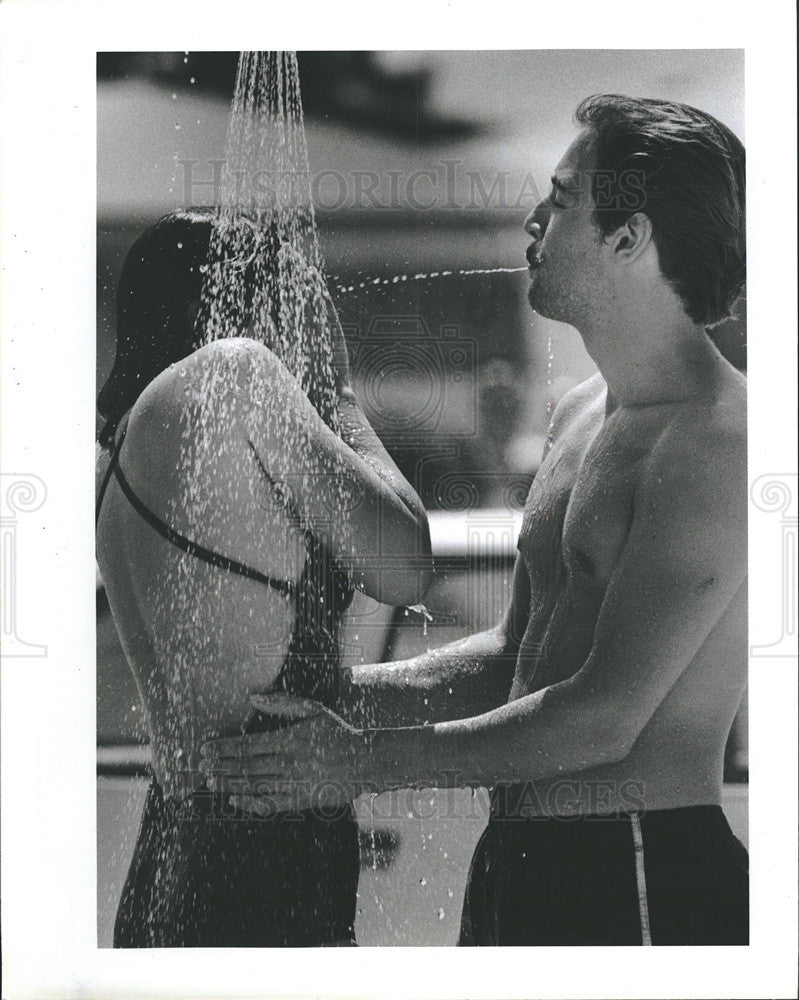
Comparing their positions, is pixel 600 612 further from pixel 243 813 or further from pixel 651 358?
pixel 243 813

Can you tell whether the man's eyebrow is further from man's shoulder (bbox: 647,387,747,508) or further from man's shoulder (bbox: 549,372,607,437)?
man's shoulder (bbox: 647,387,747,508)

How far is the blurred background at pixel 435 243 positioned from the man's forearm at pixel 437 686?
4cm

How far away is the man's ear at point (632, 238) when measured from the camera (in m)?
2.50

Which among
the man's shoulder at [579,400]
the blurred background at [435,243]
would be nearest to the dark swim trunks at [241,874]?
the blurred background at [435,243]

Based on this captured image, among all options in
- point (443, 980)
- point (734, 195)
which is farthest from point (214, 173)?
point (443, 980)

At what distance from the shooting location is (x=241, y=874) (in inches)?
101

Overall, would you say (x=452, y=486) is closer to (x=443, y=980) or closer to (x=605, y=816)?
(x=605, y=816)

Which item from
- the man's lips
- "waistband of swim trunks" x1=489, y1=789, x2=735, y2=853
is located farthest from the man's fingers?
the man's lips

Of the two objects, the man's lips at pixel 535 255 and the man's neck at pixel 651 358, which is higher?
the man's lips at pixel 535 255

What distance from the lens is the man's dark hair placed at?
250cm

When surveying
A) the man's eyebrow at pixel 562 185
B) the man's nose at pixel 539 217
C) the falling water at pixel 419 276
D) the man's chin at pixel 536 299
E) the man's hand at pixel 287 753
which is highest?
the man's eyebrow at pixel 562 185

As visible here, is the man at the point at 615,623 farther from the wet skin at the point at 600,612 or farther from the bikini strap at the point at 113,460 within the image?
the bikini strap at the point at 113,460

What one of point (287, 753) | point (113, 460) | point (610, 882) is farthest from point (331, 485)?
point (610, 882)
